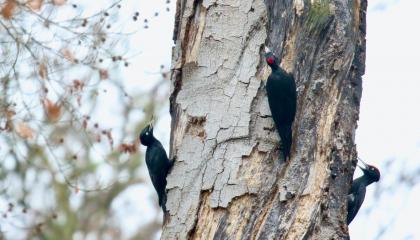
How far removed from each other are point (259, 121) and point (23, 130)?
2.33 meters

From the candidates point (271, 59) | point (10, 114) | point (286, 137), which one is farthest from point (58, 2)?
point (286, 137)

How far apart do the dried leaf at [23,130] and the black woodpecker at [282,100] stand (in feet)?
7.76

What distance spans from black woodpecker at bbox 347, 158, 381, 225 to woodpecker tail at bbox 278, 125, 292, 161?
3.17ft

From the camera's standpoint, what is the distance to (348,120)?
386 cm

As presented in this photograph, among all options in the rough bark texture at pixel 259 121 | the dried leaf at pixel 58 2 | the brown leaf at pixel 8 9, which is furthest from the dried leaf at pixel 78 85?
the rough bark texture at pixel 259 121

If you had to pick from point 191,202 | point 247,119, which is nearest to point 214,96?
point 247,119

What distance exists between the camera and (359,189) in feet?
18.2

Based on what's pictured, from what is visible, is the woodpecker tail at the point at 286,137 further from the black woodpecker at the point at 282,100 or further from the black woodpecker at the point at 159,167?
the black woodpecker at the point at 159,167

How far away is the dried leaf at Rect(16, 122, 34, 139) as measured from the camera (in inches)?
222

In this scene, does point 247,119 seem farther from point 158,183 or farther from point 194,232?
point 158,183

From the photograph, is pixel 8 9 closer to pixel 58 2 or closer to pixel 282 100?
pixel 58 2

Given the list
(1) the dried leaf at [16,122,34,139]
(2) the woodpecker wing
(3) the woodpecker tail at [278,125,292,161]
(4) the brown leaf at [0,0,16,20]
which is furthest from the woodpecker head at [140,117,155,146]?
(3) the woodpecker tail at [278,125,292,161]

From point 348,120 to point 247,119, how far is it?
Result: 1.48 ft

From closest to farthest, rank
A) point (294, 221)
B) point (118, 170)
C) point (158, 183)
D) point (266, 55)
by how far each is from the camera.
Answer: point (294, 221)
point (266, 55)
point (158, 183)
point (118, 170)
